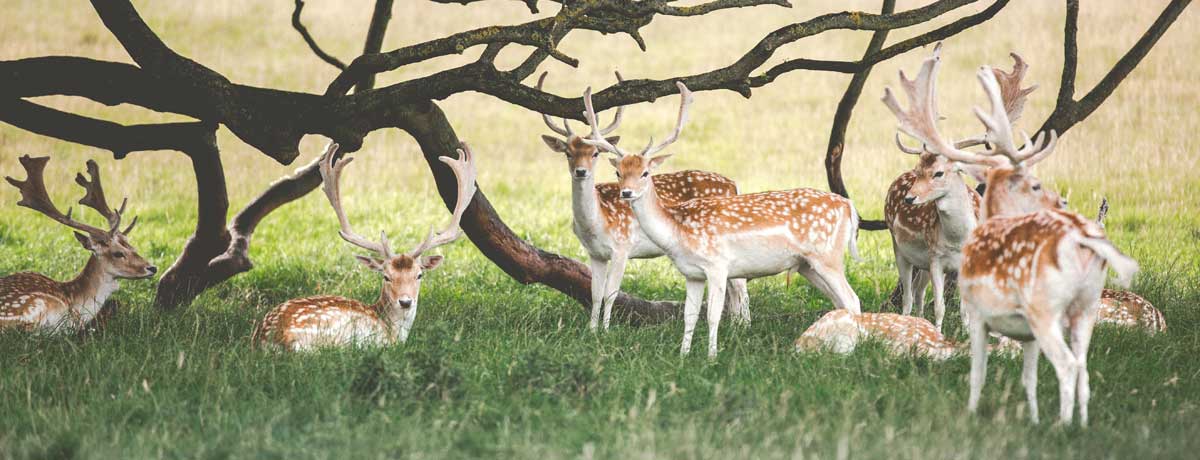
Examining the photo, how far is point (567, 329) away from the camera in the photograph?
7.60m

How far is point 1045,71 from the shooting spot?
18.0 m

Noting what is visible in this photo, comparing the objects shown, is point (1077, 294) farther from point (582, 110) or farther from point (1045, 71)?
point (1045, 71)

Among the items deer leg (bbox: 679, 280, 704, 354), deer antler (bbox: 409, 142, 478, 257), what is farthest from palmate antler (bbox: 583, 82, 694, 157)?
deer leg (bbox: 679, 280, 704, 354)

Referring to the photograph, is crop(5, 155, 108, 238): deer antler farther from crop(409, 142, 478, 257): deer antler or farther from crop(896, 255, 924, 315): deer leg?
crop(896, 255, 924, 315): deer leg

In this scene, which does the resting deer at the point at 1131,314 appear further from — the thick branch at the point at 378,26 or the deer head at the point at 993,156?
the thick branch at the point at 378,26

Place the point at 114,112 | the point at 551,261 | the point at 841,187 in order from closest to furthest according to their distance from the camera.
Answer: the point at 551,261 < the point at 841,187 < the point at 114,112

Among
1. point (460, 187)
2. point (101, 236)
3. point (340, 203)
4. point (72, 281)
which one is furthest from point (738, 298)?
point (72, 281)

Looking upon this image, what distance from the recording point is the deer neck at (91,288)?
7395 mm

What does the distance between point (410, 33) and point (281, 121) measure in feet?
48.3

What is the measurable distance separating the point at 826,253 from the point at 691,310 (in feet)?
2.75

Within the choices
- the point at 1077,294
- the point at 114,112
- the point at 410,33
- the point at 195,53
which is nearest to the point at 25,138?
the point at 114,112

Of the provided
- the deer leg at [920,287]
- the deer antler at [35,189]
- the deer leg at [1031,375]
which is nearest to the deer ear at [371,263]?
the deer antler at [35,189]

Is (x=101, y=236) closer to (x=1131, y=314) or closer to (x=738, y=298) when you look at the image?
(x=738, y=298)

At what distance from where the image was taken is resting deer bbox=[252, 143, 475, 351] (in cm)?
648
